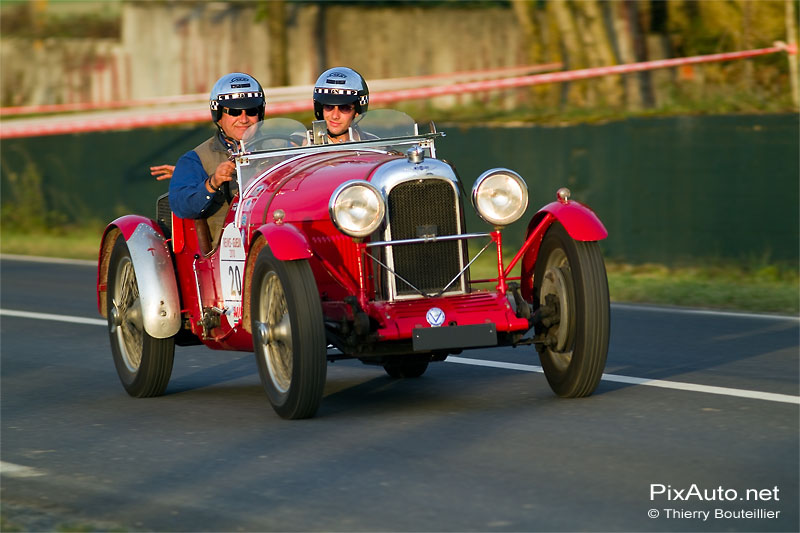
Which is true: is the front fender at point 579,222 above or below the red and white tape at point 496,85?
below

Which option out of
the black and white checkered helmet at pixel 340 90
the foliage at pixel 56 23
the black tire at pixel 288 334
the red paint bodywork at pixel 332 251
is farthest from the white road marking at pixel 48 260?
the foliage at pixel 56 23

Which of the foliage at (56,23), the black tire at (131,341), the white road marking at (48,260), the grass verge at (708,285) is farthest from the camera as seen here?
the foliage at (56,23)

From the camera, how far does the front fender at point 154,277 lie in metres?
8.61

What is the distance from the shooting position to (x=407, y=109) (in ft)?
78.0

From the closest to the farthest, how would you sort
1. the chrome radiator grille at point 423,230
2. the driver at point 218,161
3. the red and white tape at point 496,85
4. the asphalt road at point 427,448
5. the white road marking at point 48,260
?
the asphalt road at point 427,448, the chrome radiator grille at point 423,230, the driver at point 218,161, the red and white tape at point 496,85, the white road marking at point 48,260

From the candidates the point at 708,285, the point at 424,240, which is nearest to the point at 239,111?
the point at 424,240

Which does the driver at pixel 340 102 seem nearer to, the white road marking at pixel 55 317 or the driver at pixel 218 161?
the driver at pixel 218 161

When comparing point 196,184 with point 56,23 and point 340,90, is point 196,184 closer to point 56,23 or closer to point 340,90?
point 340,90

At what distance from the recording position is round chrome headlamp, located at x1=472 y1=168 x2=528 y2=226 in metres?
7.73

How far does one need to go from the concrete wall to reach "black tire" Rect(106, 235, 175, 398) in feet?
67.7

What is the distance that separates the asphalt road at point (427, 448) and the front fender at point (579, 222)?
0.93 meters

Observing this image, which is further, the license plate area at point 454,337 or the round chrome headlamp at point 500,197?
the round chrome headlamp at point 500,197

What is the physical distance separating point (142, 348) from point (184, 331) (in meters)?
0.31

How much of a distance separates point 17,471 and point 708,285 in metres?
8.80
